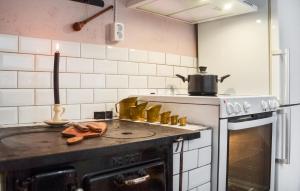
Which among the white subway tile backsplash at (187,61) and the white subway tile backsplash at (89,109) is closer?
the white subway tile backsplash at (89,109)

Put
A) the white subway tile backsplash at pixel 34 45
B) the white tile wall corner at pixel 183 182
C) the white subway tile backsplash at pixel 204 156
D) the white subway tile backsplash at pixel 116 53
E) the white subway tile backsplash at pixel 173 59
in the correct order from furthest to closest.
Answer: the white subway tile backsplash at pixel 173 59, the white subway tile backsplash at pixel 116 53, the white subway tile backsplash at pixel 34 45, the white subway tile backsplash at pixel 204 156, the white tile wall corner at pixel 183 182

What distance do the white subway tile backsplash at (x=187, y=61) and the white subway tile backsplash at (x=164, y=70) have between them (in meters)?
0.14

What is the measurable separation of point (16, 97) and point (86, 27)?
54 centimetres

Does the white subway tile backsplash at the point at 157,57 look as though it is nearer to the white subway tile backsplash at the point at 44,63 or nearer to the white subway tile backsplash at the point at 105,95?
the white subway tile backsplash at the point at 105,95

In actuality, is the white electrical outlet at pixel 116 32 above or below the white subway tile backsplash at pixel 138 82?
above

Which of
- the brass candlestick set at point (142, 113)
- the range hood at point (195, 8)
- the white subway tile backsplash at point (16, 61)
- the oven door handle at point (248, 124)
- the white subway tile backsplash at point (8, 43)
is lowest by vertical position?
the oven door handle at point (248, 124)

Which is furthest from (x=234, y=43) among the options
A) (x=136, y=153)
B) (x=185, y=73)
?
(x=136, y=153)

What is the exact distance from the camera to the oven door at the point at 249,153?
1.24m

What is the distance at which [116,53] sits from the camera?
162 cm

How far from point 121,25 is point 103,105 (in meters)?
0.49

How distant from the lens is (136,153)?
0.90 m

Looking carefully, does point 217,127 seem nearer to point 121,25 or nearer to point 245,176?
point 245,176

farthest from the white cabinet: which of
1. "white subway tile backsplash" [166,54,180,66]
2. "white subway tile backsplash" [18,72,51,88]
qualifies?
"white subway tile backsplash" [166,54,180,66]

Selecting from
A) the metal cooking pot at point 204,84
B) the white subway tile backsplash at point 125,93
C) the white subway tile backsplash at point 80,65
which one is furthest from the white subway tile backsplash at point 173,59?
the white subway tile backsplash at point 80,65
